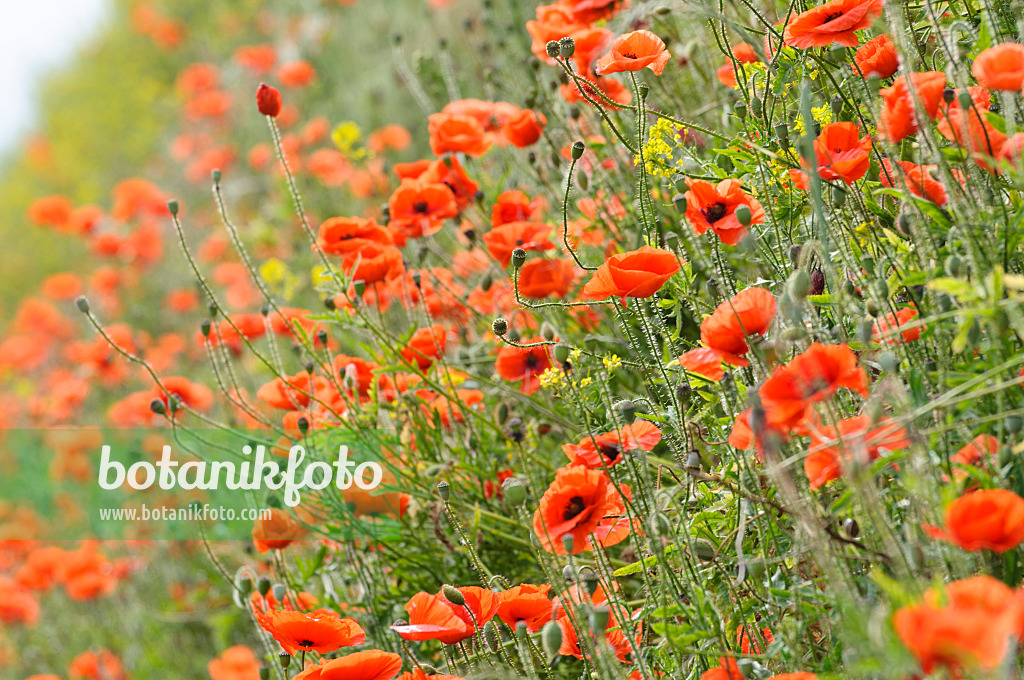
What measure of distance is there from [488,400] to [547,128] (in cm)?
82

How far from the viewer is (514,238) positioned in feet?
6.34

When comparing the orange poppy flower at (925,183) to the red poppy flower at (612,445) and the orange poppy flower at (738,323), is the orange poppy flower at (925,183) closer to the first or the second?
the orange poppy flower at (738,323)

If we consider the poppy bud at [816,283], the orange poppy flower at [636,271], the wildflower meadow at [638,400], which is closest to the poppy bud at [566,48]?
the wildflower meadow at [638,400]

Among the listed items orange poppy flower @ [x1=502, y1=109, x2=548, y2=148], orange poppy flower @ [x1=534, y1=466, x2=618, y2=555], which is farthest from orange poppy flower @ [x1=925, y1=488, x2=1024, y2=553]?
orange poppy flower @ [x1=502, y1=109, x2=548, y2=148]

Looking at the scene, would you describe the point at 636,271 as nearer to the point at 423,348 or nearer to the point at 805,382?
the point at 805,382

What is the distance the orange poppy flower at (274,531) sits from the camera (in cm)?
168

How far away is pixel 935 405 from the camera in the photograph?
98 centimetres

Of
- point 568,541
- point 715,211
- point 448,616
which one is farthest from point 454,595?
point 715,211

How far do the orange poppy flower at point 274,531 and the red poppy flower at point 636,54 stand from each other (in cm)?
106

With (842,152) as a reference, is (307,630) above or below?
below

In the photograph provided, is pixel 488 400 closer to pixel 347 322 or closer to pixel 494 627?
pixel 347 322

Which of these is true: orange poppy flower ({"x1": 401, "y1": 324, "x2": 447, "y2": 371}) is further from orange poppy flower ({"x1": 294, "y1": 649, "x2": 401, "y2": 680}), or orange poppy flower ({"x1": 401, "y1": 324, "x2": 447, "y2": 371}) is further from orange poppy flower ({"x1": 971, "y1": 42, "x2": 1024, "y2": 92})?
orange poppy flower ({"x1": 971, "y1": 42, "x2": 1024, "y2": 92})

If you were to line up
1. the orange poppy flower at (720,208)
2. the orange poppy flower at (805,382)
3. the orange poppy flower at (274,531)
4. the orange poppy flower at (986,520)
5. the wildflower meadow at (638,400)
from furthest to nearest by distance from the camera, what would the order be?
the orange poppy flower at (274,531) → the orange poppy flower at (720,208) → the wildflower meadow at (638,400) → the orange poppy flower at (805,382) → the orange poppy flower at (986,520)

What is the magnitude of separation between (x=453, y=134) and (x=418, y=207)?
0.66 ft
